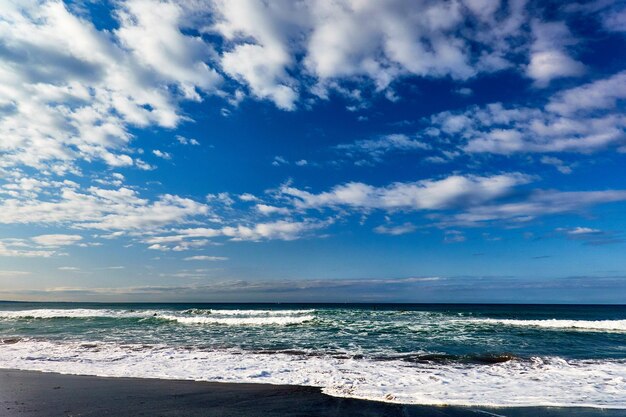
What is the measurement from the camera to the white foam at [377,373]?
8531 mm

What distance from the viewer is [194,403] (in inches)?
310

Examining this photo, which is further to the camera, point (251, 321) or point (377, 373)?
point (251, 321)

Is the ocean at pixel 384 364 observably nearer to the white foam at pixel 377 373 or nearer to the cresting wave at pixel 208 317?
the white foam at pixel 377 373

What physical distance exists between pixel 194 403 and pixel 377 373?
5563 mm

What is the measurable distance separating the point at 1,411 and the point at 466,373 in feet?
37.6

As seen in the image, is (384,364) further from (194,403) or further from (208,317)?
(208,317)

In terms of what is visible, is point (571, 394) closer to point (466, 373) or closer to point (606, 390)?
point (606, 390)

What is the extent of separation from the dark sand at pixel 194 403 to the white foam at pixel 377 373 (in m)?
0.58

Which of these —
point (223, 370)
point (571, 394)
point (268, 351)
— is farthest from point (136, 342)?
point (571, 394)

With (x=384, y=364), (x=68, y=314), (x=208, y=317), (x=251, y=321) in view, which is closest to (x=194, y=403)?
(x=384, y=364)

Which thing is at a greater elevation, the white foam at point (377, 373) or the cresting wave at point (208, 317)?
the white foam at point (377, 373)

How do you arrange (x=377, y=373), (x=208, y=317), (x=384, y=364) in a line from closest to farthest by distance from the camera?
(x=377, y=373)
(x=384, y=364)
(x=208, y=317)

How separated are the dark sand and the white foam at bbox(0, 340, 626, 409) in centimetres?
58

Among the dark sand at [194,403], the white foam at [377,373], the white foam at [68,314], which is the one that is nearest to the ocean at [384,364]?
the white foam at [377,373]
